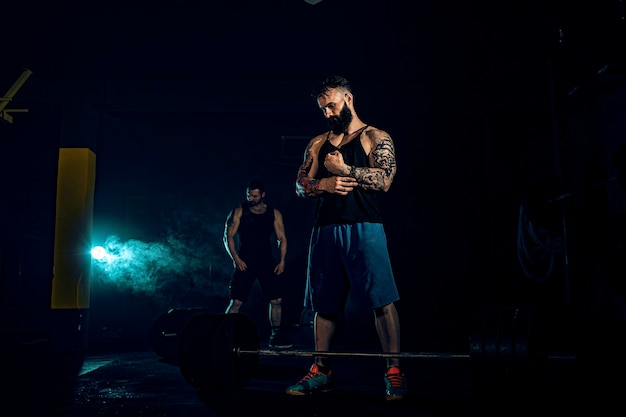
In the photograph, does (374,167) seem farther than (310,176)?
No

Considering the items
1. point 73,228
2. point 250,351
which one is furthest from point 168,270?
point 250,351

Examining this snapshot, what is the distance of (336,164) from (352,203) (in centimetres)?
22

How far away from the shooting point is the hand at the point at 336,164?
7.90ft

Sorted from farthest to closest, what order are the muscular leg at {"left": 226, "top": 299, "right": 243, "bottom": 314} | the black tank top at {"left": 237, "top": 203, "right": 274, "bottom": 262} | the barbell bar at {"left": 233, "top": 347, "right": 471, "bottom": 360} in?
1. the black tank top at {"left": 237, "top": 203, "right": 274, "bottom": 262}
2. the muscular leg at {"left": 226, "top": 299, "right": 243, "bottom": 314}
3. the barbell bar at {"left": 233, "top": 347, "right": 471, "bottom": 360}

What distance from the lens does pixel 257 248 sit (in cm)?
540

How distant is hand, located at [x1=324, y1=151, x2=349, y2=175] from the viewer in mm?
2409

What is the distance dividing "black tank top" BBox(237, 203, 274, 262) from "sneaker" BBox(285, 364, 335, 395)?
2972mm

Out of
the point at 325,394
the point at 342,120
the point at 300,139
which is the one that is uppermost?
the point at 300,139

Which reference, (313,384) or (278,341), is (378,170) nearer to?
(313,384)

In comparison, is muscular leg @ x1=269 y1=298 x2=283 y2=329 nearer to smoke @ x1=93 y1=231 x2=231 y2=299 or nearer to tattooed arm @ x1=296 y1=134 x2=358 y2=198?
smoke @ x1=93 y1=231 x2=231 y2=299

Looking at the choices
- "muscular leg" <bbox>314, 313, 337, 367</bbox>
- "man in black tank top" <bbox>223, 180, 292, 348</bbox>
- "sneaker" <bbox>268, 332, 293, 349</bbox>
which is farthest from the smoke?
"muscular leg" <bbox>314, 313, 337, 367</bbox>

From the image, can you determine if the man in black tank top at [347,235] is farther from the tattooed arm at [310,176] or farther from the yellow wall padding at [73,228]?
the yellow wall padding at [73,228]

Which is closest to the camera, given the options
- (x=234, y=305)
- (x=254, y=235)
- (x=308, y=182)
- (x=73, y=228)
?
(x=308, y=182)

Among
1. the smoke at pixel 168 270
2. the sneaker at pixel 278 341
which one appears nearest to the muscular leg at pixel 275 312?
the sneaker at pixel 278 341
